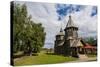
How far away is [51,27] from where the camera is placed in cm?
220

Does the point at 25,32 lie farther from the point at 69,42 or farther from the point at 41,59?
the point at 69,42

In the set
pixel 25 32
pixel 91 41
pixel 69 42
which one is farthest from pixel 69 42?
pixel 25 32

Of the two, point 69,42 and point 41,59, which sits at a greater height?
point 69,42

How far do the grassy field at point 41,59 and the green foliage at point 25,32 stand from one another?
0.07m

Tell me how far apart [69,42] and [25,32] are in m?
0.51

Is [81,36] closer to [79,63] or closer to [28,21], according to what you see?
[79,63]

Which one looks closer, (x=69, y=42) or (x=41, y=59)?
(x=41, y=59)

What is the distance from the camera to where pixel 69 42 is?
2.27 metres

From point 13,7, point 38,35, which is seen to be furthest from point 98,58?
point 13,7

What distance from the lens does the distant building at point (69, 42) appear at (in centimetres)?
223

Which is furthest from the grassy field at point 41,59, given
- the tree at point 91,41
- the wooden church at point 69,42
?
the tree at point 91,41

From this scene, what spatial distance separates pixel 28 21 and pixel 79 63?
2.48 feet

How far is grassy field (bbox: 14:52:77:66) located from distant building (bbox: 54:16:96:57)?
6 centimetres
